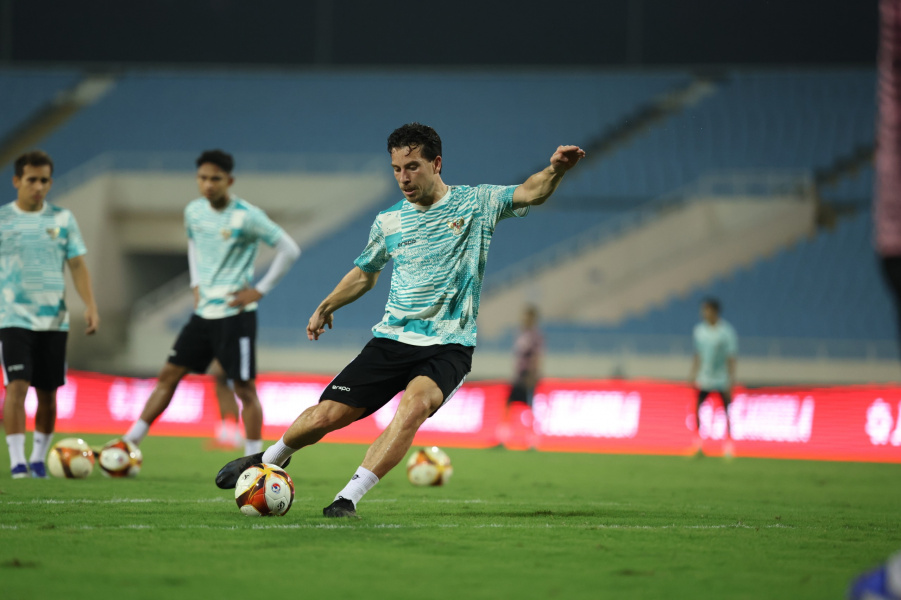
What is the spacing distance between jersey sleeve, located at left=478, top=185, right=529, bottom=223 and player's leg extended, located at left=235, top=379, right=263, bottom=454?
324cm

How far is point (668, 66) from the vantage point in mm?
28484

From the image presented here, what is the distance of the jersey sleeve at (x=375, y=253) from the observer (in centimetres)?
635

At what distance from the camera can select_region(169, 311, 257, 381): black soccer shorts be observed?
8.81m

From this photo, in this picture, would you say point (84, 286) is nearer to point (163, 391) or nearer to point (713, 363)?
point (163, 391)

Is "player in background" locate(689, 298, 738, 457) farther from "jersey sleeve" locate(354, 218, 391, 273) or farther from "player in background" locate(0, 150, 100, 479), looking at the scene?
"jersey sleeve" locate(354, 218, 391, 273)

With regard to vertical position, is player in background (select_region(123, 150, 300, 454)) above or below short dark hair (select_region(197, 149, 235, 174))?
below

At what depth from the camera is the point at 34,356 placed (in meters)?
8.57

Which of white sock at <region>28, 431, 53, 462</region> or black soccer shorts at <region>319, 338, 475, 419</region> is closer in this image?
black soccer shorts at <region>319, 338, 475, 419</region>

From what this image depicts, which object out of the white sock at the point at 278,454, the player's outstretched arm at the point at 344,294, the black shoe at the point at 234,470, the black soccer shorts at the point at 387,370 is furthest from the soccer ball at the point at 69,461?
the black soccer shorts at the point at 387,370

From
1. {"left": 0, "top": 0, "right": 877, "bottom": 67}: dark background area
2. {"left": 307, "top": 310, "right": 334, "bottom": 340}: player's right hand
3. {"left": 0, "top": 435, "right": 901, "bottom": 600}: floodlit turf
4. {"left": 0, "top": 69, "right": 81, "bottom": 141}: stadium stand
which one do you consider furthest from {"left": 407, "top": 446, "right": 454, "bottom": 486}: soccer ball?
{"left": 0, "top": 69, "right": 81, "bottom": 141}: stadium stand

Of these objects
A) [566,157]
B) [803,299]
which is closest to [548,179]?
[566,157]

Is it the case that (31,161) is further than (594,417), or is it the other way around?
(594,417)

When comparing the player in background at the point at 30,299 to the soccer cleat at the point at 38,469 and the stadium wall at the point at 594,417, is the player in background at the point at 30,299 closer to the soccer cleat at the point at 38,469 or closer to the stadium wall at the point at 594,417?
the soccer cleat at the point at 38,469

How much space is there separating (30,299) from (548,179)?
4618 mm
